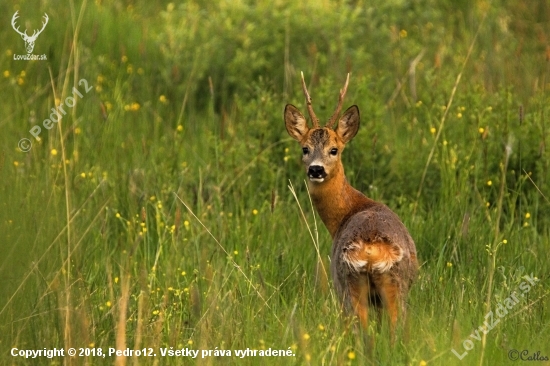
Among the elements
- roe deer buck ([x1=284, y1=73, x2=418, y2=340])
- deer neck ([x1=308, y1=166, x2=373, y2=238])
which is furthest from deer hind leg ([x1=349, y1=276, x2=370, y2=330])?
deer neck ([x1=308, y1=166, x2=373, y2=238])

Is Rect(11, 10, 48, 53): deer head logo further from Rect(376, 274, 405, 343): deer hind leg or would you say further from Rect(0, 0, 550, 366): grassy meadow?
Rect(376, 274, 405, 343): deer hind leg

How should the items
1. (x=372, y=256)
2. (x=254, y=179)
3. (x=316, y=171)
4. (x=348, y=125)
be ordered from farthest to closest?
1. (x=254, y=179)
2. (x=348, y=125)
3. (x=316, y=171)
4. (x=372, y=256)

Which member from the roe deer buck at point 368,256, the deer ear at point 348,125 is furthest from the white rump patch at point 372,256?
the deer ear at point 348,125

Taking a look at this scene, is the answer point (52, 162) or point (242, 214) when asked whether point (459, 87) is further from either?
point (52, 162)

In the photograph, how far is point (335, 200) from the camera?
6273 millimetres

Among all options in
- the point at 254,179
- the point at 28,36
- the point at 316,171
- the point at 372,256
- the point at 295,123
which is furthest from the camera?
the point at 28,36

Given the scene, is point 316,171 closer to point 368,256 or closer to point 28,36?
point 368,256

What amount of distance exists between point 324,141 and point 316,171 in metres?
0.24

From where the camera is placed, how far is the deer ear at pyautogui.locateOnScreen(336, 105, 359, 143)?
652cm

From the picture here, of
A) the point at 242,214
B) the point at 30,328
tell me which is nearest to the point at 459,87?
the point at 242,214

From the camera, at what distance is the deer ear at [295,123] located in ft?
21.8

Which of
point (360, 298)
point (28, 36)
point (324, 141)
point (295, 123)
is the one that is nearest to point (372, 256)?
point (360, 298)

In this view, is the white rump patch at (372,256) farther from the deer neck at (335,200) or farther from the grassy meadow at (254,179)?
the deer neck at (335,200)

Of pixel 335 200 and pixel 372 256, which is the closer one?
pixel 372 256
